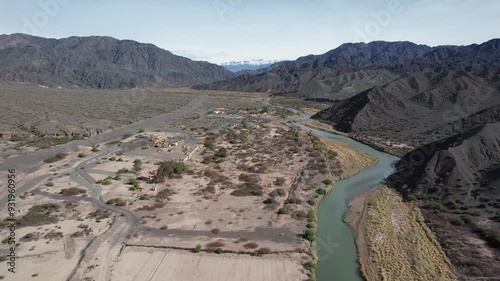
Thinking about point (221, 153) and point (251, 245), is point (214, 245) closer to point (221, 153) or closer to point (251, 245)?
point (251, 245)

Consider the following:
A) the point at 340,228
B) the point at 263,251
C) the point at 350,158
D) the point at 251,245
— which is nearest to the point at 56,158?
the point at 251,245

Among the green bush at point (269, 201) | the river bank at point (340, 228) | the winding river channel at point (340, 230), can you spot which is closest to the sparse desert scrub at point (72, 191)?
the green bush at point (269, 201)

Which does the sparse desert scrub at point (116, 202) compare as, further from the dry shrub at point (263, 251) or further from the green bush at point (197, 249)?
the dry shrub at point (263, 251)

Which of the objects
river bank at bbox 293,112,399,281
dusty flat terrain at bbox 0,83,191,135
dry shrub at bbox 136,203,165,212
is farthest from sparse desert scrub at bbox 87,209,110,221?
dusty flat terrain at bbox 0,83,191,135

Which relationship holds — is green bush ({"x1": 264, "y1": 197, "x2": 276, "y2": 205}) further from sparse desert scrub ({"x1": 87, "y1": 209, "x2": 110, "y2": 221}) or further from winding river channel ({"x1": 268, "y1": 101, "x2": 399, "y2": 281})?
sparse desert scrub ({"x1": 87, "y1": 209, "x2": 110, "y2": 221})

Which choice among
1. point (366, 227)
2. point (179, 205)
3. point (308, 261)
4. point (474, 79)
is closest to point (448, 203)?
point (366, 227)
